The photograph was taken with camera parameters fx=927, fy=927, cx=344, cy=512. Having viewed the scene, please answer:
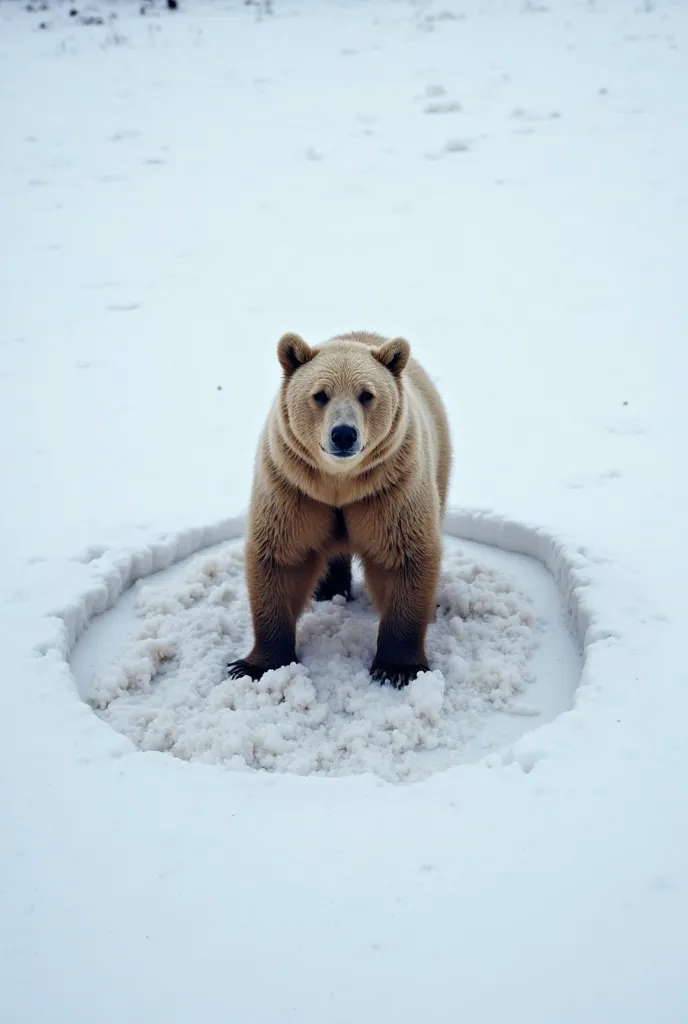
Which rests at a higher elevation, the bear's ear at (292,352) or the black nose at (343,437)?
the bear's ear at (292,352)

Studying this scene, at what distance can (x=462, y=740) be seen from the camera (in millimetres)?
3320

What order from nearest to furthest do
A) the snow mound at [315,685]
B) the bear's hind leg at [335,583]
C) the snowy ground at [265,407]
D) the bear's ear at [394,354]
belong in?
the snowy ground at [265,407]
the snow mound at [315,685]
the bear's ear at [394,354]
the bear's hind leg at [335,583]

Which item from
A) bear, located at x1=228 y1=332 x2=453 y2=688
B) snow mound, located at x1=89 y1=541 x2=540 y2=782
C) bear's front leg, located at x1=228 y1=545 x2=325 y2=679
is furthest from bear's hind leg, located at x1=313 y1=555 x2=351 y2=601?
bear's front leg, located at x1=228 y1=545 x2=325 y2=679

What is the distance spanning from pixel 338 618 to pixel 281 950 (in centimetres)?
230

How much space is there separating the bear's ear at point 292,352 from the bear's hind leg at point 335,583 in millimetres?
1183

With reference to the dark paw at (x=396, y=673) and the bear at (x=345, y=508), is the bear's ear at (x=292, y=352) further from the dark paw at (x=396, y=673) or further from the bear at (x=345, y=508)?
the dark paw at (x=396, y=673)

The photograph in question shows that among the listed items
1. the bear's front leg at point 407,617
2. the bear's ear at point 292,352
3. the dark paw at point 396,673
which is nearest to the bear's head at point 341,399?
the bear's ear at point 292,352

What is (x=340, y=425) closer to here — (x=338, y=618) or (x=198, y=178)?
(x=338, y=618)

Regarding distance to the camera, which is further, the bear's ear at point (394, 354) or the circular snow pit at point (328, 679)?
the bear's ear at point (394, 354)

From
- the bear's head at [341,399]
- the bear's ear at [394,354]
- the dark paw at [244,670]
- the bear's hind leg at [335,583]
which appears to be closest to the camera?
the bear's head at [341,399]

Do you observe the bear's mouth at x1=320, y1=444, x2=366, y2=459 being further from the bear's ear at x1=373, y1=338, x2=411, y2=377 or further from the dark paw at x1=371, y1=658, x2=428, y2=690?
the dark paw at x1=371, y1=658, x2=428, y2=690

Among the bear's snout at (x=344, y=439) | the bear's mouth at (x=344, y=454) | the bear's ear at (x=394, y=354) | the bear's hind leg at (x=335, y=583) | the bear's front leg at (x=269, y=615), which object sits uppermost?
the bear's ear at (x=394, y=354)

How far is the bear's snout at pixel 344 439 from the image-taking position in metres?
3.26

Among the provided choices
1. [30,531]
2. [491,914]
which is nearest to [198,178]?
[30,531]
